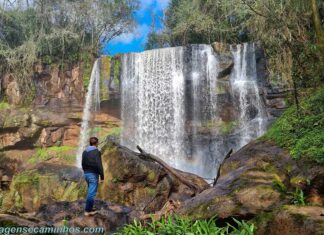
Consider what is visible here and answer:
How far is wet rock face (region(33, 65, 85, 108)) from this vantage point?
84.4 ft

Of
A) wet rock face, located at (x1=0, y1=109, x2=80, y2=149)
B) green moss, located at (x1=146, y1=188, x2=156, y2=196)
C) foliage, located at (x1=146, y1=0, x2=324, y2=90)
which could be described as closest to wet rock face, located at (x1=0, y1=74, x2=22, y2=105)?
wet rock face, located at (x1=0, y1=109, x2=80, y2=149)

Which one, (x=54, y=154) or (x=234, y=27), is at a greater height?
Answer: (x=234, y=27)

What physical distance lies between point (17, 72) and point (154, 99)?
9.58m

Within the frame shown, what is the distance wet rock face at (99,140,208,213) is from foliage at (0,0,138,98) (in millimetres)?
16022

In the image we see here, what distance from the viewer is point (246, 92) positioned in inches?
883

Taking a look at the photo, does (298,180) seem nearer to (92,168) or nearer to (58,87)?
(92,168)

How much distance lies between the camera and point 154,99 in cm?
2405

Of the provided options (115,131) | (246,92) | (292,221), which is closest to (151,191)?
(292,221)

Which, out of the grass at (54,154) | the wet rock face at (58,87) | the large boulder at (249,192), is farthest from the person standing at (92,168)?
the wet rock face at (58,87)

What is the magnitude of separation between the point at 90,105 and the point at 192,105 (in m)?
6.97

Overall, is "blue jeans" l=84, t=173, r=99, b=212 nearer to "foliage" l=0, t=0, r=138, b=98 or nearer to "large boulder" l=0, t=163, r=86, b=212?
"large boulder" l=0, t=163, r=86, b=212

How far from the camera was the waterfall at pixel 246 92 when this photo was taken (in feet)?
72.7

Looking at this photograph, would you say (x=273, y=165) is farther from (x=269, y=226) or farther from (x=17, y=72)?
(x=17, y=72)

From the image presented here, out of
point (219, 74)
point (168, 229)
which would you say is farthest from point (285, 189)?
point (219, 74)
